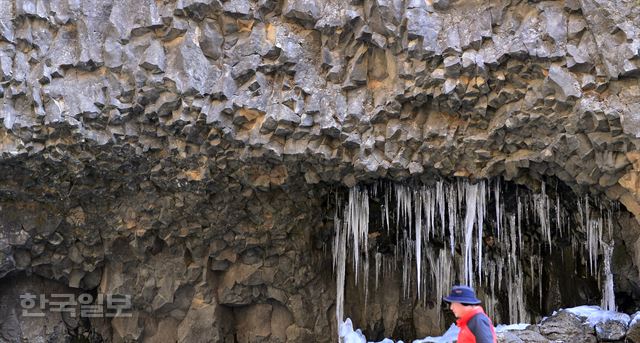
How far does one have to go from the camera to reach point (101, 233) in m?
9.80

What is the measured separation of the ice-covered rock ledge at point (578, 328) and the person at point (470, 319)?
4095mm

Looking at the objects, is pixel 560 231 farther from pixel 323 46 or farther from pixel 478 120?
pixel 323 46

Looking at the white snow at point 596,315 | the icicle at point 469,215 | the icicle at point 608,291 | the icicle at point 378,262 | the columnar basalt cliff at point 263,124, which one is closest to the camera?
→ the columnar basalt cliff at point 263,124

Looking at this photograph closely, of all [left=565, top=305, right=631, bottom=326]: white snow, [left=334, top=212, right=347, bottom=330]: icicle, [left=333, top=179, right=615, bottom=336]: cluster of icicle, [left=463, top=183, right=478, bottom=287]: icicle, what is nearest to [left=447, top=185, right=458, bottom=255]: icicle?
[left=333, top=179, right=615, bottom=336]: cluster of icicle

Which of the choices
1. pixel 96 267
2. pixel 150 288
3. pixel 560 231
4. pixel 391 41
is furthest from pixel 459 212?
pixel 96 267

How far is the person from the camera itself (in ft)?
15.1

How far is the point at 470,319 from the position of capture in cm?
466

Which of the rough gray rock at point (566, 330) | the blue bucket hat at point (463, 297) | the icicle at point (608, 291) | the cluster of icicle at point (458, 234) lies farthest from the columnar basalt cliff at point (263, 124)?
the blue bucket hat at point (463, 297)

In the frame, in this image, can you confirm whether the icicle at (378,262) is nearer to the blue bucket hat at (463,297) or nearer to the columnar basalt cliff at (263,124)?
the columnar basalt cliff at (263,124)

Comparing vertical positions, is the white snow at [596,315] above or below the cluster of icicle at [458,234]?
below

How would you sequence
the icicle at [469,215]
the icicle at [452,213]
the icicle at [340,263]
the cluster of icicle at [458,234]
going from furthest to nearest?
the icicle at [340,263] → the cluster of icicle at [458,234] → the icicle at [452,213] → the icicle at [469,215]

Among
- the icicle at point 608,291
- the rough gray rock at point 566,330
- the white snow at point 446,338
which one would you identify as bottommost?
the white snow at point 446,338

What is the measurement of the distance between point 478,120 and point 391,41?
1.18 m

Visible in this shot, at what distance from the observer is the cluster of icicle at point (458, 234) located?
879 centimetres
